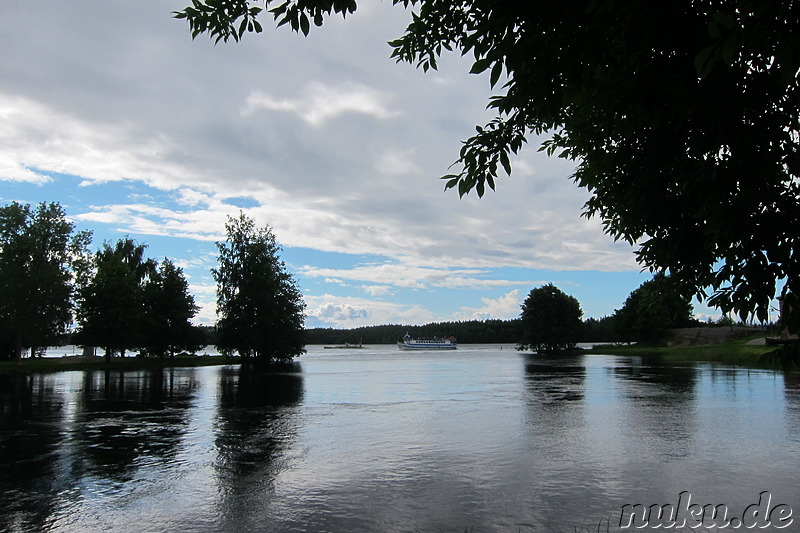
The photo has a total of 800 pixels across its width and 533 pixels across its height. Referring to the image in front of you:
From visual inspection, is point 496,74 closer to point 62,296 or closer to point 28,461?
point 28,461

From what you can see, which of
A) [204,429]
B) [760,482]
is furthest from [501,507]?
[204,429]

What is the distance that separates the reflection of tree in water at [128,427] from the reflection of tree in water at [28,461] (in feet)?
2.36

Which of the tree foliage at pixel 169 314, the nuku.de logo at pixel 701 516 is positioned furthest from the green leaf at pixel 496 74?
the tree foliage at pixel 169 314

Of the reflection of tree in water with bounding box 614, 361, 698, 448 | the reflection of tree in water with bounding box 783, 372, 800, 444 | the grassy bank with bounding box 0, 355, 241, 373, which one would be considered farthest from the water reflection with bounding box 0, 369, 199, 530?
the grassy bank with bounding box 0, 355, 241, 373

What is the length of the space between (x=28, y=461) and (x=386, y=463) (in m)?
6.91

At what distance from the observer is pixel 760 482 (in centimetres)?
916

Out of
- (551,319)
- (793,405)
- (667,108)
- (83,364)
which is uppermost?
(667,108)

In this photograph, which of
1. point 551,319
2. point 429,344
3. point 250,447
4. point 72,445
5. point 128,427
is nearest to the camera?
point 250,447

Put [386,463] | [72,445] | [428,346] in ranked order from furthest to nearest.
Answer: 1. [428,346]
2. [72,445]
3. [386,463]

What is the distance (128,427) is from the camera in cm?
1548

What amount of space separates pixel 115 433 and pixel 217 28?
12.8 m

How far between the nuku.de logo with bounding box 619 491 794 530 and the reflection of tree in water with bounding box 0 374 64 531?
778cm

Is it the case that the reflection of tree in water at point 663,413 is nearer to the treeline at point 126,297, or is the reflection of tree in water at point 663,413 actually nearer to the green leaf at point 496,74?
the green leaf at point 496,74

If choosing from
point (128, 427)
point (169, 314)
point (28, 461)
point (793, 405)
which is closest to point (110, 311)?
point (169, 314)
